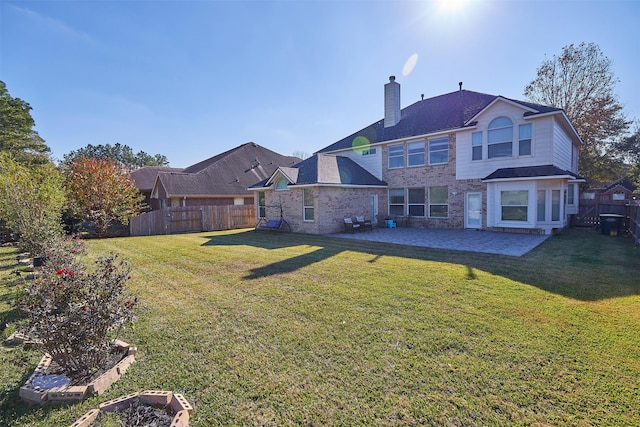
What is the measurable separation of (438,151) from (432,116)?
9.74 ft

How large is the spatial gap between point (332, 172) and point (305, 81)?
523cm

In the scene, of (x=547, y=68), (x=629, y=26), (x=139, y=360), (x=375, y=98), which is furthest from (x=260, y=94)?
(x=547, y=68)

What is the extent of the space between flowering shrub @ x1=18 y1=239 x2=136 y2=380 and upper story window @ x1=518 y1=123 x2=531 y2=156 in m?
17.0

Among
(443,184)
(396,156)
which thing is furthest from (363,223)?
(396,156)

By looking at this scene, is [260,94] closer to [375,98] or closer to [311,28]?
[311,28]

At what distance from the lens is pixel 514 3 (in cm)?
1035

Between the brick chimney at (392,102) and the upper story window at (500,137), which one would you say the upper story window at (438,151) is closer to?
the upper story window at (500,137)

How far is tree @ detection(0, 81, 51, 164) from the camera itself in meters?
26.1

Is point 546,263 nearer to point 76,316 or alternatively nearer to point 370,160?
point 76,316

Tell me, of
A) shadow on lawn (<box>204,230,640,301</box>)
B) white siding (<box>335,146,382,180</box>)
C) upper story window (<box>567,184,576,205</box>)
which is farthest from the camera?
white siding (<box>335,146,382,180</box>)

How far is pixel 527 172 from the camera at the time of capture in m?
13.8

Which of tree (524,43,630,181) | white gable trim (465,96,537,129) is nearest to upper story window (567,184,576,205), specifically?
white gable trim (465,96,537,129)

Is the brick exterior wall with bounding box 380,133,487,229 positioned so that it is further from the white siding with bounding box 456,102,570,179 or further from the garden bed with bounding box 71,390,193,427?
the garden bed with bounding box 71,390,193,427

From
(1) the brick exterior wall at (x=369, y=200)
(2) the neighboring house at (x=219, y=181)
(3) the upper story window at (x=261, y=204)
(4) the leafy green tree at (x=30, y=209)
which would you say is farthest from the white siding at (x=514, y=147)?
(4) the leafy green tree at (x=30, y=209)
